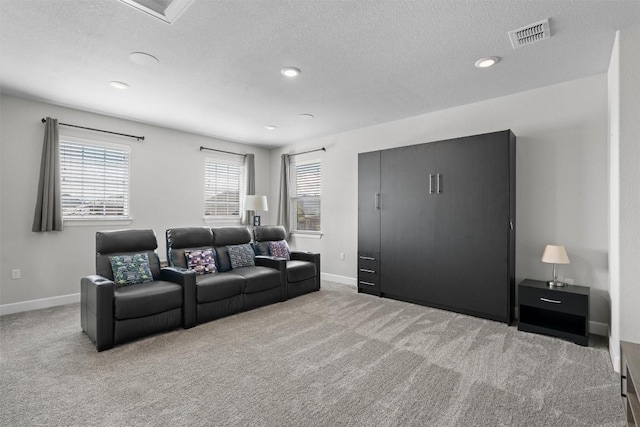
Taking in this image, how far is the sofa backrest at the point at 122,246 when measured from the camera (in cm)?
340

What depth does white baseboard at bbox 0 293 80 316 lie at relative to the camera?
385 cm

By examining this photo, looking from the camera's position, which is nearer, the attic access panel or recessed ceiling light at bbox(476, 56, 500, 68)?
the attic access panel

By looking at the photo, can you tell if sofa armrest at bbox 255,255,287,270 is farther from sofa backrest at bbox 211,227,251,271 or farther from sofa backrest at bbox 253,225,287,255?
sofa backrest at bbox 211,227,251,271

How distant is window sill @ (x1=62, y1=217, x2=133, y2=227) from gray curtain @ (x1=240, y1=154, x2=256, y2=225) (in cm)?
201

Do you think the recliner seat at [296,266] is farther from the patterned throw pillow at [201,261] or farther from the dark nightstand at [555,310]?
the dark nightstand at [555,310]

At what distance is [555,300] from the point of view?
307 cm

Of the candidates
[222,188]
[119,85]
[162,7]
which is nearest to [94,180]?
[119,85]

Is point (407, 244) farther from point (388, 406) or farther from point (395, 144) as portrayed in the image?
point (388, 406)

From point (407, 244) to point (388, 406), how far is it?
2523 millimetres

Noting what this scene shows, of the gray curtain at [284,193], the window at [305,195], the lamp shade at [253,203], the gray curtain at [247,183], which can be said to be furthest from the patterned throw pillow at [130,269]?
the window at [305,195]

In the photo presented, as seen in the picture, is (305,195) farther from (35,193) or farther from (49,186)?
(35,193)

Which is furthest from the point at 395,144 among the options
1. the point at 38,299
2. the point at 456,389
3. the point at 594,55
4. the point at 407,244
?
the point at 38,299

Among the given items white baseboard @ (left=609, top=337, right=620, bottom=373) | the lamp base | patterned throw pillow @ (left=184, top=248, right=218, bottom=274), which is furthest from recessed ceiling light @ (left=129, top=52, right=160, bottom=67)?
white baseboard @ (left=609, top=337, right=620, bottom=373)

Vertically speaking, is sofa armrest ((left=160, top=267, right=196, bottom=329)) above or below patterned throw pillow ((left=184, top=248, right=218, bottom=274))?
below
